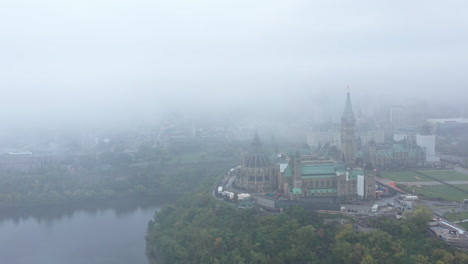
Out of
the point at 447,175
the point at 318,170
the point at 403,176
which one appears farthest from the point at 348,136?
the point at 318,170

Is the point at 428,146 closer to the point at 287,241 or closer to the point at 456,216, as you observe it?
the point at 456,216

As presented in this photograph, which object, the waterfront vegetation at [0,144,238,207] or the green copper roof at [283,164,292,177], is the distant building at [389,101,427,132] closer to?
the waterfront vegetation at [0,144,238,207]

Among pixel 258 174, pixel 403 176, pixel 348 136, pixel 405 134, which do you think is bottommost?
pixel 403 176

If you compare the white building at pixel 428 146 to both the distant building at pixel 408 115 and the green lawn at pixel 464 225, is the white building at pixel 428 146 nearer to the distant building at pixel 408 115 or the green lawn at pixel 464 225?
the green lawn at pixel 464 225

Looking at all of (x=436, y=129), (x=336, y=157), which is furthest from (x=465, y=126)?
(x=336, y=157)

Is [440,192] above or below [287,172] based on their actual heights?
below

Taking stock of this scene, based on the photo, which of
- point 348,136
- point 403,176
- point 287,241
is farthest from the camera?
point 348,136

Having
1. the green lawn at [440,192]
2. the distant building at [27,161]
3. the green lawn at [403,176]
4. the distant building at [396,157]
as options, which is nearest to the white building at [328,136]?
the distant building at [396,157]
